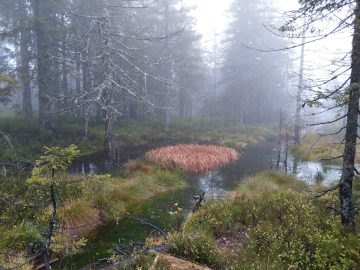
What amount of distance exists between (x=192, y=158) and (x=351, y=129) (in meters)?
9.93

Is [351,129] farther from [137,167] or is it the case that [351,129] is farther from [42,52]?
[42,52]

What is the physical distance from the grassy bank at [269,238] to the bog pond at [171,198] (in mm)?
1050

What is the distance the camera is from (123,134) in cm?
2017

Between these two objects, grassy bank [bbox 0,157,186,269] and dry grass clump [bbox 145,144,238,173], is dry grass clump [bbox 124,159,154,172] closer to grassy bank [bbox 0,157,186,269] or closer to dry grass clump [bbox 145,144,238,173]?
grassy bank [bbox 0,157,186,269]

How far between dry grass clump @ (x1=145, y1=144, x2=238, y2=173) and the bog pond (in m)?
0.69

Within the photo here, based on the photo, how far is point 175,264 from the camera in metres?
3.45

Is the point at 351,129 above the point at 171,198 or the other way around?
above

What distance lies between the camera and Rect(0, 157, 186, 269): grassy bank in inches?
181

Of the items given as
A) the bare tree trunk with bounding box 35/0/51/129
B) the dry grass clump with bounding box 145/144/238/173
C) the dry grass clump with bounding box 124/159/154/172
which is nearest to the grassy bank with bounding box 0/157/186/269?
the dry grass clump with bounding box 124/159/154/172

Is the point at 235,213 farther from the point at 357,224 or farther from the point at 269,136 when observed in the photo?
the point at 269,136

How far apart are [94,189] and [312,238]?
626cm

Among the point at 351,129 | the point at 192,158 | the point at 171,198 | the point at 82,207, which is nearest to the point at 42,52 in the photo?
the point at 192,158

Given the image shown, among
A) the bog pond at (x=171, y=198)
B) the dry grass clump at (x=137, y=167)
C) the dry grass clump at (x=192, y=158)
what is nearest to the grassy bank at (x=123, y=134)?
the bog pond at (x=171, y=198)

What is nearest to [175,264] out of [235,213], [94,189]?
[235,213]
